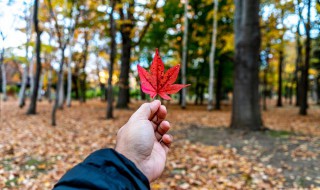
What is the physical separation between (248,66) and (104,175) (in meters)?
7.57

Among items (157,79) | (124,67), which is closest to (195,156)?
(157,79)

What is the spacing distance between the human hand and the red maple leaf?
0.43 ft

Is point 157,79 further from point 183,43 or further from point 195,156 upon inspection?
point 183,43

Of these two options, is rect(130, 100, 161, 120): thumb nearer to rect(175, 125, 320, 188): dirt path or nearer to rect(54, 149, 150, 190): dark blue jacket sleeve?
rect(54, 149, 150, 190): dark blue jacket sleeve

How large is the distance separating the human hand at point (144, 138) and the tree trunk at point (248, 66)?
22.7ft

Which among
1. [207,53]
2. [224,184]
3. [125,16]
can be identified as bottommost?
[224,184]

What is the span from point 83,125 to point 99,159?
8.64m

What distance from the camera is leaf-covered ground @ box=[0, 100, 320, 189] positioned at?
14.9ft

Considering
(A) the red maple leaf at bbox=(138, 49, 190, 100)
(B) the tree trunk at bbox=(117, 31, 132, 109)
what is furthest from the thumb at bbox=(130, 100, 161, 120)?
(B) the tree trunk at bbox=(117, 31, 132, 109)

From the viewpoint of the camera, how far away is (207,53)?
61.5ft

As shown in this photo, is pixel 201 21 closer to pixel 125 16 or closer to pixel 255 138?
pixel 125 16

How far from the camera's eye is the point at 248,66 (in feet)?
26.5

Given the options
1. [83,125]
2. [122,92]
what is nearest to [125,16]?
[122,92]

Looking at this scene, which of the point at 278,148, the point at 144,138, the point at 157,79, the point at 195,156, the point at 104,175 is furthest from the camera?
the point at 278,148
